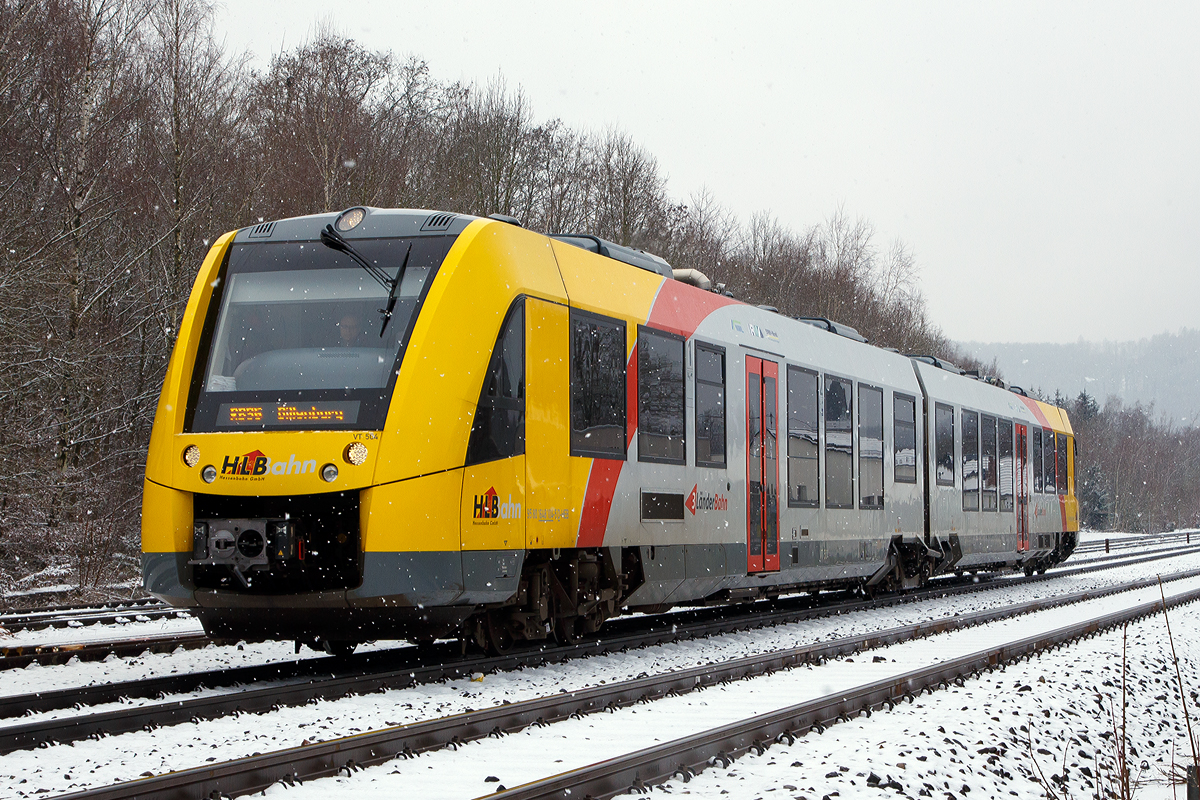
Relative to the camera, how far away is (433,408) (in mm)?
8117

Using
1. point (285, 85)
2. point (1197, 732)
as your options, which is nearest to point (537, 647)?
point (1197, 732)

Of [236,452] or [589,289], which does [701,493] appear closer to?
[589,289]

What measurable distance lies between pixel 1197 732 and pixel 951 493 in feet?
31.5

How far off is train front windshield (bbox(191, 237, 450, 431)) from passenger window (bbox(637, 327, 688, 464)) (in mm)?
2690

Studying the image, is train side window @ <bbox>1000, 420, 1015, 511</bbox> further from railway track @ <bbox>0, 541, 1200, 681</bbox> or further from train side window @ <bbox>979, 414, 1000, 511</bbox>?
railway track @ <bbox>0, 541, 1200, 681</bbox>

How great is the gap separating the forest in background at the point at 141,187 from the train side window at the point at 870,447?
429 inches

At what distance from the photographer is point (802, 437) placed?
1374 cm

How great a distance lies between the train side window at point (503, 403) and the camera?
8.43m

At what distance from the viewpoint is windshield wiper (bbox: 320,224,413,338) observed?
8.55 meters

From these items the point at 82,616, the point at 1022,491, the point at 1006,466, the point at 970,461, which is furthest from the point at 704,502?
the point at 1022,491

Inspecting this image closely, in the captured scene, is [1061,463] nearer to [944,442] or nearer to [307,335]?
[944,442]

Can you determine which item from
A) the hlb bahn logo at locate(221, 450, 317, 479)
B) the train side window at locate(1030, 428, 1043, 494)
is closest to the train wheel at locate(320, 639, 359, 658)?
the hlb bahn logo at locate(221, 450, 317, 479)

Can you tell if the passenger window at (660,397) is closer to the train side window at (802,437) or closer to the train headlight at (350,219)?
the train side window at (802,437)

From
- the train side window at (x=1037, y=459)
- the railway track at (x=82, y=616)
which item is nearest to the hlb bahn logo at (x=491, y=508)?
the railway track at (x=82, y=616)
